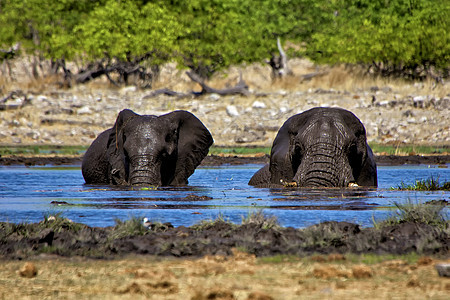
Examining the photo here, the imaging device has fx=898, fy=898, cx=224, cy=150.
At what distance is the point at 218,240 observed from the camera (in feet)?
29.8

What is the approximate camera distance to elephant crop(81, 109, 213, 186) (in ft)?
55.5

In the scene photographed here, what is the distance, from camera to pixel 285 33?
192 ft

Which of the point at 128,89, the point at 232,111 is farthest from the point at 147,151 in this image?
the point at 128,89

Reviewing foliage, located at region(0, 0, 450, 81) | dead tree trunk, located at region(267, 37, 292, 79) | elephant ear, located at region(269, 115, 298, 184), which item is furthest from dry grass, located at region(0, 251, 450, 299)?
dead tree trunk, located at region(267, 37, 292, 79)

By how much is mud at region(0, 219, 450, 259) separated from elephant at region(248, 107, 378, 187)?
16.7ft

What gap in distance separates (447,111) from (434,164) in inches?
595

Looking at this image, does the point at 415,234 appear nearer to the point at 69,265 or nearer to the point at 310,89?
the point at 69,265

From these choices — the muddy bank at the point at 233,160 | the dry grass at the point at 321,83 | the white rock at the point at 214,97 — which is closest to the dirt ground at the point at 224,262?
the muddy bank at the point at 233,160

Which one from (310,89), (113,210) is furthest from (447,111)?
(113,210)

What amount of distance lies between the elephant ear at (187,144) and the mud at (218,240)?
8.71 m

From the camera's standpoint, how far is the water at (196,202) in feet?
38.1

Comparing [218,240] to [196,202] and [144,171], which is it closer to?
[196,202]

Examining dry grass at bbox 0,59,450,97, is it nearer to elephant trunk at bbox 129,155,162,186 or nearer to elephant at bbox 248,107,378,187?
elephant at bbox 248,107,378,187

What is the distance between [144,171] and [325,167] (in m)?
3.73
